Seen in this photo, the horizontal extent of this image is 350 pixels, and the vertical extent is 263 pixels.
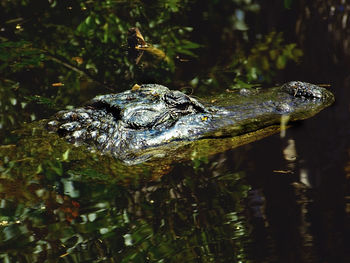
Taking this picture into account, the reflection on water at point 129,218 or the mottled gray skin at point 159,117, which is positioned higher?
the mottled gray skin at point 159,117

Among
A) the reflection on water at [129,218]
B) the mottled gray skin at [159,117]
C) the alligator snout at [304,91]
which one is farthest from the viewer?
the alligator snout at [304,91]

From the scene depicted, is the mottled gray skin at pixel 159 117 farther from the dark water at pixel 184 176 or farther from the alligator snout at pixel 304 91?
the dark water at pixel 184 176

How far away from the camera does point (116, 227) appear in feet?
9.71

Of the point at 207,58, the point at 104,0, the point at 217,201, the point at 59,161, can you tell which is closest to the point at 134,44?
the point at 207,58

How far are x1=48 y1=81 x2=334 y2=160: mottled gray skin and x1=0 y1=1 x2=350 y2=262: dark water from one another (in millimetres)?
218

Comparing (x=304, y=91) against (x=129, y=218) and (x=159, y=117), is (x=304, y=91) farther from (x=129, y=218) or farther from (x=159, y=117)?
(x=129, y=218)

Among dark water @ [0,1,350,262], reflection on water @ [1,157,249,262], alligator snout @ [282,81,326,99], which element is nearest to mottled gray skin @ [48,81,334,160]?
alligator snout @ [282,81,326,99]

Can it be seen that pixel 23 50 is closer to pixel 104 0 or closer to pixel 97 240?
pixel 104 0

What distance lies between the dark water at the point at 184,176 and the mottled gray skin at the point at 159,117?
0.22 metres

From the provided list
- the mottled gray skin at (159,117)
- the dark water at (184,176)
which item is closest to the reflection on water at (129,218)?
the dark water at (184,176)

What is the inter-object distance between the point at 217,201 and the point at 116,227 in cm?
66

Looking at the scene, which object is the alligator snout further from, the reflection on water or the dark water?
the reflection on water

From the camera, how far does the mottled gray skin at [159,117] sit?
3.87m

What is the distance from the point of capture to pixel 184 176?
139 inches
